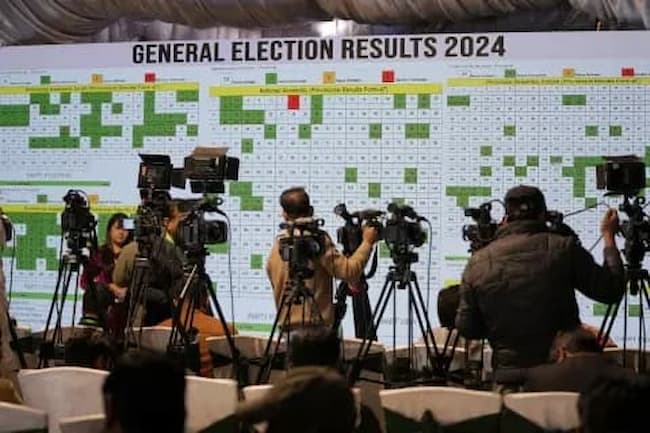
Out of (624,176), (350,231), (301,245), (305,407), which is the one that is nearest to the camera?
(305,407)

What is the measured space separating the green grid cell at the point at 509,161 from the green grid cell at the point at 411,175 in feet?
1.79

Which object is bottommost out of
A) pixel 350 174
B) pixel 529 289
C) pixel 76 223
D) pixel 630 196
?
pixel 529 289

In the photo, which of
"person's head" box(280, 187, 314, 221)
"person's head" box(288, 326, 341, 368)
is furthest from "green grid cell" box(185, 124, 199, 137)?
"person's head" box(288, 326, 341, 368)

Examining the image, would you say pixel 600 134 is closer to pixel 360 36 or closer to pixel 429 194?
pixel 429 194

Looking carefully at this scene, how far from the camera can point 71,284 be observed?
6.94 m

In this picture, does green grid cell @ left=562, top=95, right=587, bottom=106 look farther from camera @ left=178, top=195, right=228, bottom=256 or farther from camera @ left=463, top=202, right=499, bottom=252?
camera @ left=178, top=195, right=228, bottom=256

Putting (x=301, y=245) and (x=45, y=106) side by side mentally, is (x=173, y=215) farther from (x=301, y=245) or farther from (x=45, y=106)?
(x=45, y=106)

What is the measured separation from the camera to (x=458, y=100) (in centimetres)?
631

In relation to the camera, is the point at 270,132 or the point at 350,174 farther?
the point at 270,132

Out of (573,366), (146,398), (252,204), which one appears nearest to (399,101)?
(252,204)

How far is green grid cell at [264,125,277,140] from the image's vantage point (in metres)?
6.63

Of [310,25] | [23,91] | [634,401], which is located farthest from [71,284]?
[634,401]

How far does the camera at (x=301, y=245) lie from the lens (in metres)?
4.42

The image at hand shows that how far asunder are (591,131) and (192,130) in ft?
8.32
